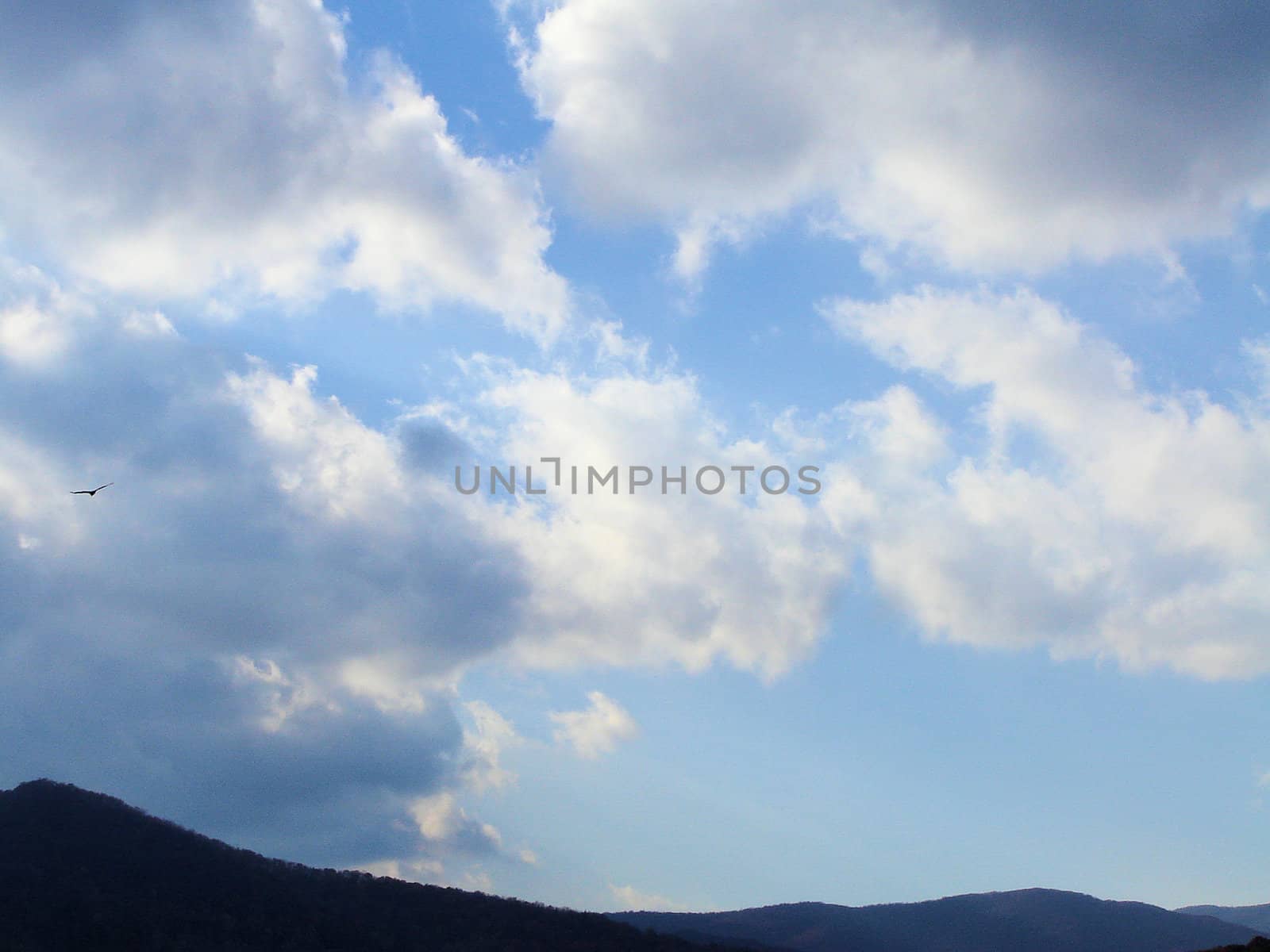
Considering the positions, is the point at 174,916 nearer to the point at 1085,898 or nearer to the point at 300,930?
the point at 300,930

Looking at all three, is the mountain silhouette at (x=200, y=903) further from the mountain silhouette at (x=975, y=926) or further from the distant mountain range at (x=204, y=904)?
the mountain silhouette at (x=975, y=926)

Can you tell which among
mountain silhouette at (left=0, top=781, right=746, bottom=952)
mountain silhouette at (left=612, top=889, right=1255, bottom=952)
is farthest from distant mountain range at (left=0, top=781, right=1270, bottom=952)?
mountain silhouette at (left=612, top=889, right=1255, bottom=952)

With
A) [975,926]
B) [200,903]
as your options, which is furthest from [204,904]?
[975,926]

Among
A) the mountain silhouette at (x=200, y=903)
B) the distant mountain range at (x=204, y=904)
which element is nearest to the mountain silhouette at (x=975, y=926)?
the distant mountain range at (x=204, y=904)

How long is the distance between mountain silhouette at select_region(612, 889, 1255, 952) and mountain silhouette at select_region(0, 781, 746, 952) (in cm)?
5215

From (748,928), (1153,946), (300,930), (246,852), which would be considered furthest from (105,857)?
(1153,946)

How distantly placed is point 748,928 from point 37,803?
329ft

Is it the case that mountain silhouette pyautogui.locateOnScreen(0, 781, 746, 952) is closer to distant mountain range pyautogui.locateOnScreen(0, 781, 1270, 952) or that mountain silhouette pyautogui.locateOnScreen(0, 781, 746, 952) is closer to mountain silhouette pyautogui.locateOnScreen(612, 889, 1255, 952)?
distant mountain range pyautogui.locateOnScreen(0, 781, 1270, 952)

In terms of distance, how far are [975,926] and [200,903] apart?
11972 centimetres

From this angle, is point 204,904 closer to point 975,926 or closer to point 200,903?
point 200,903

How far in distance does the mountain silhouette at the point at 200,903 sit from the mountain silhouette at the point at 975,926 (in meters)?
52.2

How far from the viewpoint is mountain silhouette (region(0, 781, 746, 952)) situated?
269 ft

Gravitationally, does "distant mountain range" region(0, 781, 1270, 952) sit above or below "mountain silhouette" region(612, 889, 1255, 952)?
above

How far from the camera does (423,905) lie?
331 feet
